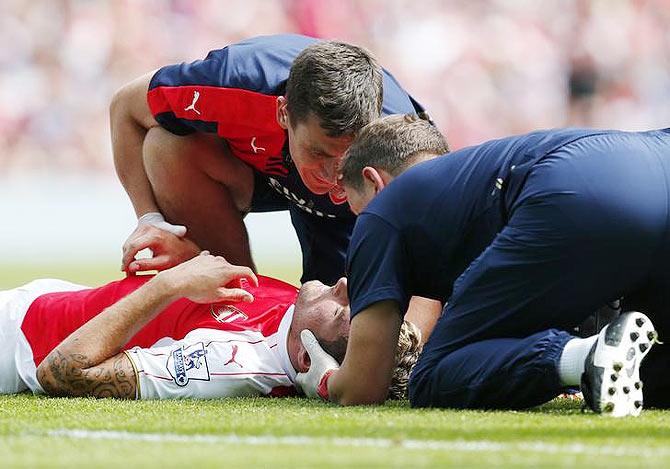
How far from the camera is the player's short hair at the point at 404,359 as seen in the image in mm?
4730

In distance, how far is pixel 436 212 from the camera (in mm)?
4074

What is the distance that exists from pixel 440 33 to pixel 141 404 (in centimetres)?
1027

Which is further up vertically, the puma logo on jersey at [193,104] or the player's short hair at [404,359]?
the puma logo on jersey at [193,104]

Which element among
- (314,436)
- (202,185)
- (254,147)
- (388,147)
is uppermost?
(388,147)

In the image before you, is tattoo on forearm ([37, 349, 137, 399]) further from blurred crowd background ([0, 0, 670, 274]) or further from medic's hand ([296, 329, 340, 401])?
blurred crowd background ([0, 0, 670, 274])

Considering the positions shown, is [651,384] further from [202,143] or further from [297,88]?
[202,143]

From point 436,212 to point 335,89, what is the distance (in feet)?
3.37

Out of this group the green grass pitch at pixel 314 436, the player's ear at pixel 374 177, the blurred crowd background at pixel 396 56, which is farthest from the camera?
the blurred crowd background at pixel 396 56

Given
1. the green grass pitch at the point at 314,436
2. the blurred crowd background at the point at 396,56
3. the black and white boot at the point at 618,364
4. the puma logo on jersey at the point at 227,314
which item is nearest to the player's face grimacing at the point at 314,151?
the puma logo on jersey at the point at 227,314

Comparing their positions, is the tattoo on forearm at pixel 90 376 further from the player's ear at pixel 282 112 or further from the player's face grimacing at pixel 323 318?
the player's ear at pixel 282 112

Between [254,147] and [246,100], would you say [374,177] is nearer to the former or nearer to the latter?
[246,100]

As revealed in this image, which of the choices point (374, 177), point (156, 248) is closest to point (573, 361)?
point (374, 177)

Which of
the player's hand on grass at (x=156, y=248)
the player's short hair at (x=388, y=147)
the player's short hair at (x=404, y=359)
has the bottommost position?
the player's short hair at (x=404, y=359)

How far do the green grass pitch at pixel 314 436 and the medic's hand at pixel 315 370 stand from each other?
9 cm
